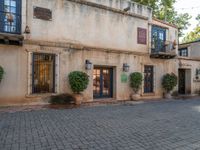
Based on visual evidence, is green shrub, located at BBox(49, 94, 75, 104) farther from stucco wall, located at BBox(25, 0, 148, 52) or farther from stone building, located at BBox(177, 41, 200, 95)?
stone building, located at BBox(177, 41, 200, 95)

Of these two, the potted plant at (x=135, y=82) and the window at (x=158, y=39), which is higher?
the window at (x=158, y=39)

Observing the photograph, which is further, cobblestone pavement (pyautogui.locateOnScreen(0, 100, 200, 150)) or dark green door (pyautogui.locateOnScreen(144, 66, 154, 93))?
dark green door (pyautogui.locateOnScreen(144, 66, 154, 93))

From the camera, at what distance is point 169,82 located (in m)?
14.8

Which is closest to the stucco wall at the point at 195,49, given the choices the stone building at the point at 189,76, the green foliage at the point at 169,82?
the stone building at the point at 189,76

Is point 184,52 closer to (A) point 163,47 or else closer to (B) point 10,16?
(A) point 163,47

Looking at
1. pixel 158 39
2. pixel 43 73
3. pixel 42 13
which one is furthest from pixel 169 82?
pixel 42 13

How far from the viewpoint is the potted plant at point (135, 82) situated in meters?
13.2

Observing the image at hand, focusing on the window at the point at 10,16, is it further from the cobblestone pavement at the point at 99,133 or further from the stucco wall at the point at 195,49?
the stucco wall at the point at 195,49

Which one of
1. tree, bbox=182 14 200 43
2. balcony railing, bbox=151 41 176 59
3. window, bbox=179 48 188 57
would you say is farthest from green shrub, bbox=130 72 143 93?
tree, bbox=182 14 200 43

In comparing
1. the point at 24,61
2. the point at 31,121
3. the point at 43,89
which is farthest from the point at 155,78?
the point at 31,121

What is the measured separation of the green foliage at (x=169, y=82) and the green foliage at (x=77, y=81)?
6812 millimetres

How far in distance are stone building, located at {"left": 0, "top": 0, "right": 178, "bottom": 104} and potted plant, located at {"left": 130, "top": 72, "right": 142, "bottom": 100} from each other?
352 millimetres

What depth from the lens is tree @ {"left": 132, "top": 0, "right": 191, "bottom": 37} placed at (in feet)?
75.3

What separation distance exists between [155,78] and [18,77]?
31.0 ft
